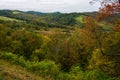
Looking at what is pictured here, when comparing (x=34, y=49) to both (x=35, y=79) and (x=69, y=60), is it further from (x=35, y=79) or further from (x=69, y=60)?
(x=35, y=79)

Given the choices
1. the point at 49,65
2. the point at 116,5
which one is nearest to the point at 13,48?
the point at 49,65

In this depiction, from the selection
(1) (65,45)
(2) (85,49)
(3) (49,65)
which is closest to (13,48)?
(1) (65,45)

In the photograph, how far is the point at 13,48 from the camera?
72.0m

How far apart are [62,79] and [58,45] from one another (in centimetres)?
5460

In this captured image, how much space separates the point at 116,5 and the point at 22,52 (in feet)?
185

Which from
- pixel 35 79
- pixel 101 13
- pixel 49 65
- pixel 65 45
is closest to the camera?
pixel 35 79

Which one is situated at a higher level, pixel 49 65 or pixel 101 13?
pixel 101 13

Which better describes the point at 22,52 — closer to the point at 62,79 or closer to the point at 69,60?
the point at 69,60

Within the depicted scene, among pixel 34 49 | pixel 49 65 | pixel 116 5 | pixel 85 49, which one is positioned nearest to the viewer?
pixel 116 5

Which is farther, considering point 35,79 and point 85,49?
point 85,49

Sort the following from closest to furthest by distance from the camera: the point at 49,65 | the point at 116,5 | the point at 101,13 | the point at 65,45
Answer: the point at 116,5
the point at 101,13
the point at 49,65
the point at 65,45

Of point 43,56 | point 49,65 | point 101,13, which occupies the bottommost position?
point 43,56

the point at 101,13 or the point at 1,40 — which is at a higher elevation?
the point at 101,13

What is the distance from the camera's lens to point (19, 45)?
72.1 meters
